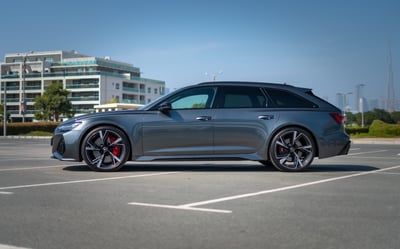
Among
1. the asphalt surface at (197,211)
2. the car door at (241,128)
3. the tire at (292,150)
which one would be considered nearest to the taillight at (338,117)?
the tire at (292,150)

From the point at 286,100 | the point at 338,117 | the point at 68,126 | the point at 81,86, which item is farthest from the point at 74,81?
the point at 338,117

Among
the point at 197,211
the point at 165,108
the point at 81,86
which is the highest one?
the point at 81,86

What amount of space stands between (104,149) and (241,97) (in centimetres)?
240

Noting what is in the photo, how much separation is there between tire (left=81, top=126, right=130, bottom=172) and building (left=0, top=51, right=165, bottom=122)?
91.8 m

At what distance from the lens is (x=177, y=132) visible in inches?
312

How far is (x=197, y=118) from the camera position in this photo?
7977mm

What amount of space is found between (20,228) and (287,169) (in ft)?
16.8

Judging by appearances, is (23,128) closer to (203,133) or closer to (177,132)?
(177,132)

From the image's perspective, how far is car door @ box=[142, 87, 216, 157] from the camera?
26.0 ft

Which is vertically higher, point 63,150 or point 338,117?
point 338,117

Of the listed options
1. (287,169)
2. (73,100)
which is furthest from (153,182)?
(73,100)

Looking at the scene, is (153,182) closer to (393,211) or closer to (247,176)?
(247,176)

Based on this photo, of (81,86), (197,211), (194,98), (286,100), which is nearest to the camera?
(197,211)

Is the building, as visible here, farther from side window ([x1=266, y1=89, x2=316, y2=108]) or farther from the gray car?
side window ([x1=266, y1=89, x2=316, y2=108])
